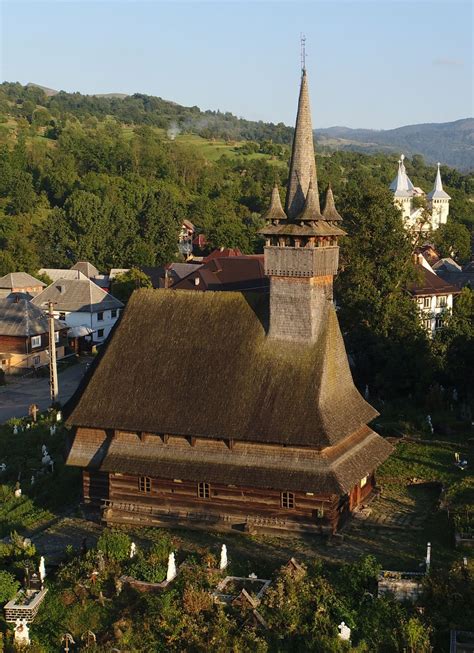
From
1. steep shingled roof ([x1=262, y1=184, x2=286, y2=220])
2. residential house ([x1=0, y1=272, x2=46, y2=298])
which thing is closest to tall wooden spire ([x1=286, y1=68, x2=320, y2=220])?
steep shingled roof ([x1=262, y1=184, x2=286, y2=220])

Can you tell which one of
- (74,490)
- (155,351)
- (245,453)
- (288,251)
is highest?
(288,251)

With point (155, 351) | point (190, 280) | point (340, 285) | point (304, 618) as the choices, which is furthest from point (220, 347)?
point (190, 280)

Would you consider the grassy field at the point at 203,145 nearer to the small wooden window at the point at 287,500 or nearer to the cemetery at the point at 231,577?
the cemetery at the point at 231,577

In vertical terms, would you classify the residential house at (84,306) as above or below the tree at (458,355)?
below

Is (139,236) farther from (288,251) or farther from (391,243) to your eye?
(288,251)

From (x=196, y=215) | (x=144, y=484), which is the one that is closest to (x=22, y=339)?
(x=144, y=484)

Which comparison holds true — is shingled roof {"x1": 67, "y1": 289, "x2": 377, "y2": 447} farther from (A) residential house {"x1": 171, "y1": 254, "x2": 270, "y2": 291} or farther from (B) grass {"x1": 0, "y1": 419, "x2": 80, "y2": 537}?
(A) residential house {"x1": 171, "y1": 254, "x2": 270, "y2": 291}

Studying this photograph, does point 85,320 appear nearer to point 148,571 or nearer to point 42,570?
point 42,570

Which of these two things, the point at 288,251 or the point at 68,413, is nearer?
the point at 288,251

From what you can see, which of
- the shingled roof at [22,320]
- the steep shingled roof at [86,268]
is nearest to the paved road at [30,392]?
the shingled roof at [22,320]
